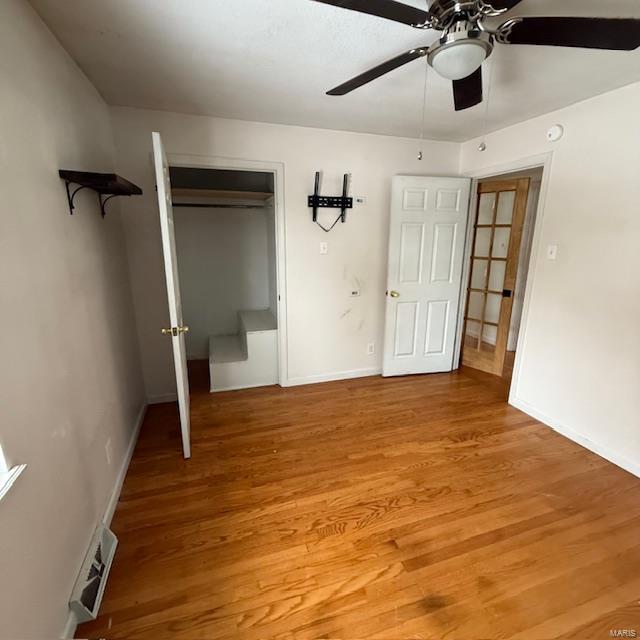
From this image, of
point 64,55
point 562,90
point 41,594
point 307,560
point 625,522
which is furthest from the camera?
point 562,90

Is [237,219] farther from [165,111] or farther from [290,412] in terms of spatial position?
[290,412]

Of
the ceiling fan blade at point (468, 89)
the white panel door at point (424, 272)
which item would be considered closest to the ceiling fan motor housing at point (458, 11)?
the ceiling fan blade at point (468, 89)

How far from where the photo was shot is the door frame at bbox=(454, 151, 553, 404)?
2.61 m

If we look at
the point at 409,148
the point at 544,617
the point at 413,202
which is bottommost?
the point at 544,617

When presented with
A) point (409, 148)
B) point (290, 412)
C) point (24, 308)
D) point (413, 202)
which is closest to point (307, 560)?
point (290, 412)

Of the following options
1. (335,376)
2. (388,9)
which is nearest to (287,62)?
(388,9)

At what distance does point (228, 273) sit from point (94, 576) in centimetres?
305

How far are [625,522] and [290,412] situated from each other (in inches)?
86.2

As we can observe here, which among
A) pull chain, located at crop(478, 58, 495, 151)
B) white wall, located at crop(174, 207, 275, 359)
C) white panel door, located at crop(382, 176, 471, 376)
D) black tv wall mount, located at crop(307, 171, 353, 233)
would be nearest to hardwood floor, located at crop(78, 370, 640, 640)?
white panel door, located at crop(382, 176, 471, 376)

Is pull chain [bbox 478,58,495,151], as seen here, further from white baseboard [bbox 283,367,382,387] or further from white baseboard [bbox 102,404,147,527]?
white baseboard [bbox 102,404,147,527]

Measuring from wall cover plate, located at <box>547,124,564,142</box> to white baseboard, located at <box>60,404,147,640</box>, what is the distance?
375cm

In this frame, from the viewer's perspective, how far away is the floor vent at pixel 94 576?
128 cm

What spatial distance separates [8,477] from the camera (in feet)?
3.16

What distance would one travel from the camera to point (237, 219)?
3.87m
